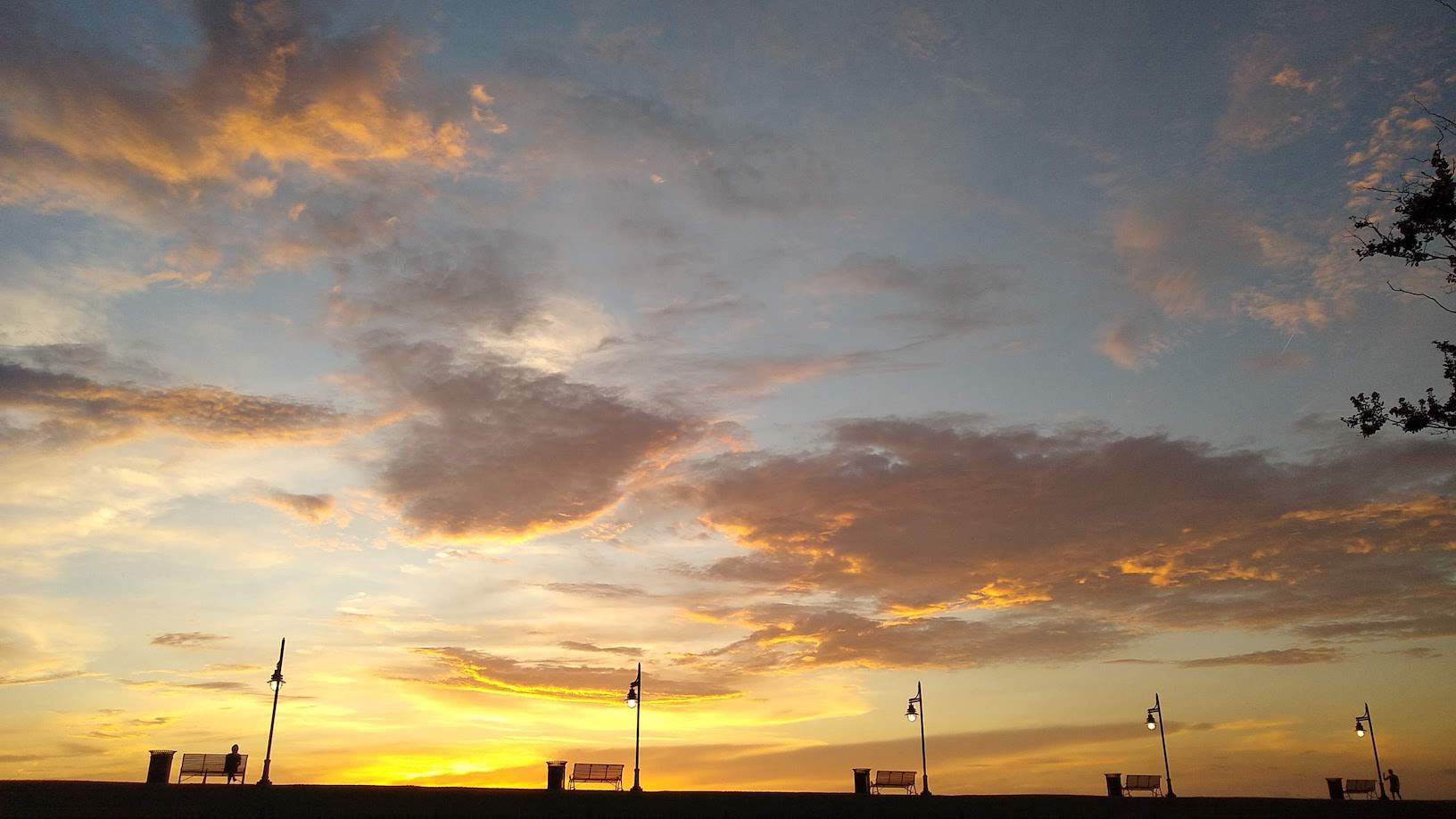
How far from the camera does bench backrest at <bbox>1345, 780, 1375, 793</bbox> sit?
175 feet

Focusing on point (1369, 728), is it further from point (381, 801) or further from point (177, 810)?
point (177, 810)

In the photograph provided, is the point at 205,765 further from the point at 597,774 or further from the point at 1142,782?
the point at 1142,782

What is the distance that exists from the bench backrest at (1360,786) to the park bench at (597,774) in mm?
41538

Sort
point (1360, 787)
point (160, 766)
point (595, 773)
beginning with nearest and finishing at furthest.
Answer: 1. point (160, 766)
2. point (595, 773)
3. point (1360, 787)

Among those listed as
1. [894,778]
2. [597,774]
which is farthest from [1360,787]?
[597,774]

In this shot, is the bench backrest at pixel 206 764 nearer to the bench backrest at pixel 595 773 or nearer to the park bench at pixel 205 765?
the park bench at pixel 205 765

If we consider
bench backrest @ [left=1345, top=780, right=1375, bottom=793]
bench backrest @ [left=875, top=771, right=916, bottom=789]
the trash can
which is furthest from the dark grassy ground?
bench backrest @ [left=1345, top=780, right=1375, bottom=793]

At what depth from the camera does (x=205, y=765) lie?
3594 cm

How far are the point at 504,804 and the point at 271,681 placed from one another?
12603mm

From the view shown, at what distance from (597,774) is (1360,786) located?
145 feet

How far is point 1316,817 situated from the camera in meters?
41.6

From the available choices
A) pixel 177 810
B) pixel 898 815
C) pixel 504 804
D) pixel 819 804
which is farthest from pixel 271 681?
pixel 898 815

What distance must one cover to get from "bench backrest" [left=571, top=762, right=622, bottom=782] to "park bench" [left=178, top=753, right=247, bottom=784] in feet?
42.2

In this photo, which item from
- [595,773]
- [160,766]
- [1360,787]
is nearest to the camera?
[160,766]
